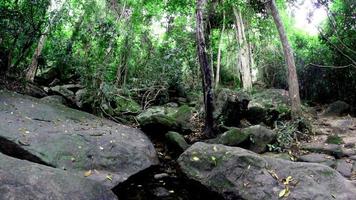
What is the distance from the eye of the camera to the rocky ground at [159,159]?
4.74 metres

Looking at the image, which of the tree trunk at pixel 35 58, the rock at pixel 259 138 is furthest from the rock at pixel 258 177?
the tree trunk at pixel 35 58

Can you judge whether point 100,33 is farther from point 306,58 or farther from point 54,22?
point 306,58

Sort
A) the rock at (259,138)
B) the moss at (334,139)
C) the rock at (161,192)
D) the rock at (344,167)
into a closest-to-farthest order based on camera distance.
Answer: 1. the rock at (161,192)
2. the rock at (344,167)
3. the rock at (259,138)
4. the moss at (334,139)

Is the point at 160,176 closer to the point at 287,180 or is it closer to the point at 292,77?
the point at 287,180

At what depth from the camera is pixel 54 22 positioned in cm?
899

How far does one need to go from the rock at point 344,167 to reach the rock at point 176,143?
308 cm

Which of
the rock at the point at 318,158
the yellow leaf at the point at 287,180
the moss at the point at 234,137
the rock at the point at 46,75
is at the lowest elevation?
the rock at the point at 318,158

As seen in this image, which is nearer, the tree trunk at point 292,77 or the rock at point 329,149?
the rock at point 329,149

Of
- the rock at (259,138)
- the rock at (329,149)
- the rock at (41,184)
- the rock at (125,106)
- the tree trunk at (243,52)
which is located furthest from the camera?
the tree trunk at (243,52)

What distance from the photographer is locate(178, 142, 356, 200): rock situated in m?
5.06

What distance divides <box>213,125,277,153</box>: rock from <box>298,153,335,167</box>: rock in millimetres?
857

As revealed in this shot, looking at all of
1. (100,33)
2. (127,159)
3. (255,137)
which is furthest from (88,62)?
(255,137)

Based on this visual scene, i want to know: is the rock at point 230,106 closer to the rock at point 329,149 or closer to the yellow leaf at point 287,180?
the rock at point 329,149

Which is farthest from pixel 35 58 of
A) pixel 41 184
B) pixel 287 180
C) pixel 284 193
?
pixel 284 193
